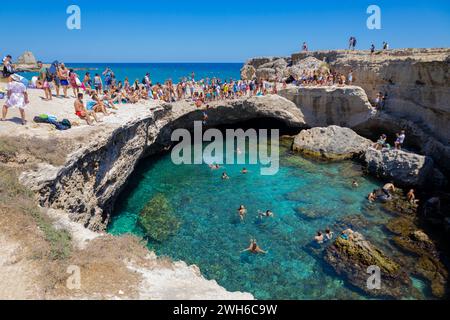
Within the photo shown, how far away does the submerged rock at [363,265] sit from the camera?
1115cm

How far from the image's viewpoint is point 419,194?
717 inches

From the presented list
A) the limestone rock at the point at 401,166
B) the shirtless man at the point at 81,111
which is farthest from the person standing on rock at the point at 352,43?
the shirtless man at the point at 81,111

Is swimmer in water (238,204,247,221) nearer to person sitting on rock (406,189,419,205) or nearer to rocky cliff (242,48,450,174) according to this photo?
person sitting on rock (406,189,419,205)

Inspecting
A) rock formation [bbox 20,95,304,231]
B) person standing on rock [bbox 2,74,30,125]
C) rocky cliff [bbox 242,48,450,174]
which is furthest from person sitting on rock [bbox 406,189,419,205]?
person standing on rock [bbox 2,74,30,125]

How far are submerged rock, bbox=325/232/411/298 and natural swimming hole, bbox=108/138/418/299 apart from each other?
1.33 feet

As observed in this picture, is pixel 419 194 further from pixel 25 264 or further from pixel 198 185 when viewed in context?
pixel 25 264

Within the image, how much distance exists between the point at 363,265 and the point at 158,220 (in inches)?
349

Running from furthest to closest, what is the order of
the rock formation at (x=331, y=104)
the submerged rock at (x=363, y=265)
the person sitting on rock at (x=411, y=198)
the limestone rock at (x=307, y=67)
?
the limestone rock at (x=307, y=67) < the rock formation at (x=331, y=104) < the person sitting on rock at (x=411, y=198) < the submerged rock at (x=363, y=265)

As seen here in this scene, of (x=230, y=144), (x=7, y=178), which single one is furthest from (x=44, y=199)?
(x=230, y=144)

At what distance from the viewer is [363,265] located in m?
11.9

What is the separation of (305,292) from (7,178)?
9.77 m

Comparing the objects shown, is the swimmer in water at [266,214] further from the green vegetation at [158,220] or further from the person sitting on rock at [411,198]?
the person sitting on rock at [411,198]

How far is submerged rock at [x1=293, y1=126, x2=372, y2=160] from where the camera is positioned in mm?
23219

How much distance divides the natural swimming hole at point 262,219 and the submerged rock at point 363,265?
0.41 metres
